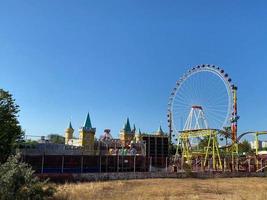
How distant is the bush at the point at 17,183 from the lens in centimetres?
1844

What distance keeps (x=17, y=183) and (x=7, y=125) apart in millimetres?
22819

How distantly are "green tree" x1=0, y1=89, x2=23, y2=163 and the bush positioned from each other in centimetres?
1837

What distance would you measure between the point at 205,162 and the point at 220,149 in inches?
238

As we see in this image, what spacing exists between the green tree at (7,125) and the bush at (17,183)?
18373 mm

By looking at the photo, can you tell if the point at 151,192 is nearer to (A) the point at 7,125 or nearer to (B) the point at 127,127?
(A) the point at 7,125

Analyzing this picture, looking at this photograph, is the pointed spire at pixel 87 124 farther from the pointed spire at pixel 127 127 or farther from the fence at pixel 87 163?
the fence at pixel 87 163

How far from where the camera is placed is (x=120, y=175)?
5706cm

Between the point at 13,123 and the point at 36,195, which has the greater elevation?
the point at 13,123

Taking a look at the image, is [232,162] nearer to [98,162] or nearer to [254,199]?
[98,162]

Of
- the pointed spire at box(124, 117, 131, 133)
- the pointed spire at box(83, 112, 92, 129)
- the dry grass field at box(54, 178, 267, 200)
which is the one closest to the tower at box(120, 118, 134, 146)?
the pointed spire at box(124, 117, 131, 133)

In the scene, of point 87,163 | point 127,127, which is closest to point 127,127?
point 127,127

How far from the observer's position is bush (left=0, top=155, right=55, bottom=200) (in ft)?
60.5

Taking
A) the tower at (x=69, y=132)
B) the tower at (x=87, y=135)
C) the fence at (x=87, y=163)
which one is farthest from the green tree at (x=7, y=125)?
the tower at (x=69, y=132)

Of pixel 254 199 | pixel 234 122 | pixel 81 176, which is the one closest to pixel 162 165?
pixel 234 122
